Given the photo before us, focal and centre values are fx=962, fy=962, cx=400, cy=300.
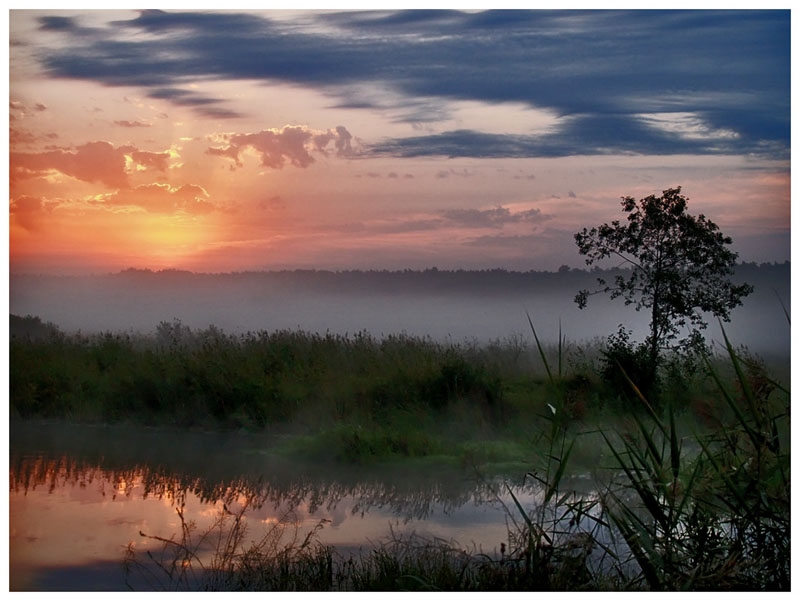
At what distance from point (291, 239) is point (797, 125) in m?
2.78

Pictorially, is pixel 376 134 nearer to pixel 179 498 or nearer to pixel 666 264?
pixel 666 264

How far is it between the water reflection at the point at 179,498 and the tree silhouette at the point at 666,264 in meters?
1.28

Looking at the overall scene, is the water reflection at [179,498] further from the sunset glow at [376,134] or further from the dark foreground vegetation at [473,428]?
the sunset glow at [376,134]

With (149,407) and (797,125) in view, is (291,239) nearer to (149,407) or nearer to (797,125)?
(149,407)

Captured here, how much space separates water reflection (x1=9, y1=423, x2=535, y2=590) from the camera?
180 inches

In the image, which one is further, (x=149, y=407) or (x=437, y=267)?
(x=149, y=407)

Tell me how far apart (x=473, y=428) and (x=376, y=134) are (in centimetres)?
191

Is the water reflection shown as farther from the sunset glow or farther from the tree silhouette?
the tree silhouette

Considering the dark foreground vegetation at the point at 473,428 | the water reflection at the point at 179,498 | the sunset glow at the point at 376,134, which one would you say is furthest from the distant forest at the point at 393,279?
the water reflection at the point at 179,498

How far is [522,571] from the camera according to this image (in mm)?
3875

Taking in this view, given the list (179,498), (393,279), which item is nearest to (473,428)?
(393,279)

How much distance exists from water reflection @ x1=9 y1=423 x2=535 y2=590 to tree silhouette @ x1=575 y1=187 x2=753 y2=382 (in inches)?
50.4

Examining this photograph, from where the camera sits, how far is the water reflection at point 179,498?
458 centimetres

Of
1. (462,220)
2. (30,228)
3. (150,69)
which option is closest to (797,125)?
(462,220)
